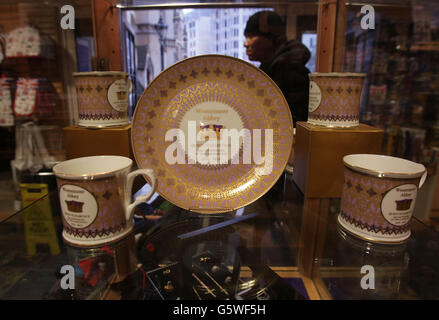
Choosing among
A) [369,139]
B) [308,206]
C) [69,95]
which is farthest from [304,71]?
[69,95]

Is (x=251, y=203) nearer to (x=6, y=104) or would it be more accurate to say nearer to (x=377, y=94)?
(x=377, y=94)

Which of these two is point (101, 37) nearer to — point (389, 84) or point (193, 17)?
point (193, 17)

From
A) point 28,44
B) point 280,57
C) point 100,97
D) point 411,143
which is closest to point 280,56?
point 280,57

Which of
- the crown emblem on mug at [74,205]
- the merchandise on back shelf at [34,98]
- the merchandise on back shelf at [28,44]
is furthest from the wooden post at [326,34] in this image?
the merchandise on back shelf at [34,98]

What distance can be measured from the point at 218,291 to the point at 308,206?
36cm

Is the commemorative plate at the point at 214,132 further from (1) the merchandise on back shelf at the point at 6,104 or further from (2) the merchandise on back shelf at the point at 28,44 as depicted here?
(1) the merchandise on back shelf at the point at 6,104

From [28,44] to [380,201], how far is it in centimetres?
168

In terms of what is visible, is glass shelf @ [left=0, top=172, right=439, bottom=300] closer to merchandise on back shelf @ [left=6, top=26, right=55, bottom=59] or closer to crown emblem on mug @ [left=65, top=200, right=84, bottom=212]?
crown emblem on mug @ [left=65, top=200, right=84, bottom=212]

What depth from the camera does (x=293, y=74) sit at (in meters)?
Answer: 0.89

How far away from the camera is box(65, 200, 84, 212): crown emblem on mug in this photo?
1.73ft

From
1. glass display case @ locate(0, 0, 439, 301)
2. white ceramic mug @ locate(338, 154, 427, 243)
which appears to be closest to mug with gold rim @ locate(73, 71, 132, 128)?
glass display case @ locate(0, 0, 439, 301)

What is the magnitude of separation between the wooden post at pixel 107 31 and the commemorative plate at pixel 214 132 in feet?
0.94

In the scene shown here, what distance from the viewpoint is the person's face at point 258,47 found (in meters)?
0.95

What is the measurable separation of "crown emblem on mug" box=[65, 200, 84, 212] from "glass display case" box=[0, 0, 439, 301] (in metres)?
0.08
